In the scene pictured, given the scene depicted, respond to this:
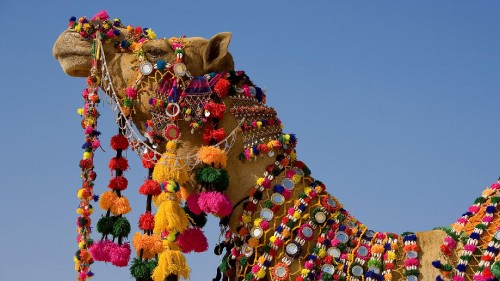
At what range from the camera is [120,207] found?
6.70 metres

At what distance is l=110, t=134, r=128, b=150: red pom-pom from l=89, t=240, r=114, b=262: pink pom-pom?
30.7 inches

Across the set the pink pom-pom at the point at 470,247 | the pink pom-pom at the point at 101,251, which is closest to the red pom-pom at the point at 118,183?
the pink pom-pom at the point at 101,251

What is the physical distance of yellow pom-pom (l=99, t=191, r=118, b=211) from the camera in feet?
22.0

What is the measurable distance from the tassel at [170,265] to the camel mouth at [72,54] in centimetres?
162

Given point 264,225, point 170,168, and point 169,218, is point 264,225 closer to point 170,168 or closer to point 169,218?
point 169,218

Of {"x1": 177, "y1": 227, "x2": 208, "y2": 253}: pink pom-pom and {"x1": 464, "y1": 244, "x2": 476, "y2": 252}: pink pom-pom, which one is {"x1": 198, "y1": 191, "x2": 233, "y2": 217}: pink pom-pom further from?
{"x1": 464, "y1": 244, "x2": 476, "y2": 252}: pink pom-pom

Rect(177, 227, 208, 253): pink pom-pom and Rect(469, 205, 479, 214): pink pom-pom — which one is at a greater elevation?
Rect(469, 205, 479, 214): pink pom-pom

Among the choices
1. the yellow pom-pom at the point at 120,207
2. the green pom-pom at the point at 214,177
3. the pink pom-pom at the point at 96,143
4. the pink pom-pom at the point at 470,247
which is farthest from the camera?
the pink pom-pom at the point at 96,143

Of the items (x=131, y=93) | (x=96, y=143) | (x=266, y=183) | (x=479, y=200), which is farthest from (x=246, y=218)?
(x=479, y=200)

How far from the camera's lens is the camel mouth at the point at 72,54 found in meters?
6.80

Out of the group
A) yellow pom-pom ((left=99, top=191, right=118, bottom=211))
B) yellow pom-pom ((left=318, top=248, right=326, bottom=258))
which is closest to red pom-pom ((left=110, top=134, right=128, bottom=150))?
yellow pom-pom ((left=99, top=191, right=118, bottom=211))

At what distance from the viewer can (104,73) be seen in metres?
6.75

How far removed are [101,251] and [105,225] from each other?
213mm

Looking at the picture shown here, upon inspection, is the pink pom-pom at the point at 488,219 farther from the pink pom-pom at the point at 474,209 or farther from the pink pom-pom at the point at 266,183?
the pink pom-pom at the point at 266,183
